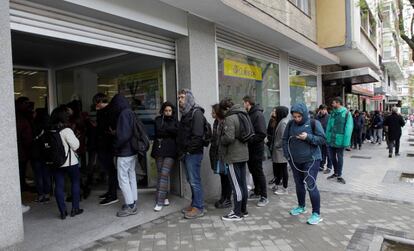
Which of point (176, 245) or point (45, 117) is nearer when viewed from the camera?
point (176, 245)

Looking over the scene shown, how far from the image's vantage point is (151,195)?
619 cm

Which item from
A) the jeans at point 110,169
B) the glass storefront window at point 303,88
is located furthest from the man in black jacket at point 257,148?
the glass storefront window at point 303,88

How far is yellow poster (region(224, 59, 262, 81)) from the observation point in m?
7.07

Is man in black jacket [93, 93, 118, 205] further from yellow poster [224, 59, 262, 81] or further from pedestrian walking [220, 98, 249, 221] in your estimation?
yellow poster [224, 59, 262, 81]

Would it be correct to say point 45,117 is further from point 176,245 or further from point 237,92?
point 237,92

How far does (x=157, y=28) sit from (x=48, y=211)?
3.45m

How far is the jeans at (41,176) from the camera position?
5889 mm

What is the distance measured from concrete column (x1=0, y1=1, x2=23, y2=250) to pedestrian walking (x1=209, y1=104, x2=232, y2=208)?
2.64m

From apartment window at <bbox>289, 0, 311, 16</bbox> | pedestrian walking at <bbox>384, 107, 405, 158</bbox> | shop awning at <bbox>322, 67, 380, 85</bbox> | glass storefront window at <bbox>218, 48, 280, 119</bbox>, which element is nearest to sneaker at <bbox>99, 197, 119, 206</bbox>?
glass storefront window at <bbox>218, 48, 280, 119</bbox>

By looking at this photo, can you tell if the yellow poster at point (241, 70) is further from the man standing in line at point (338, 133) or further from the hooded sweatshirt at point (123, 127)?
the hooded sweatshirt at point (123, 127)

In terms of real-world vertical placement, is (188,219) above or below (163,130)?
below

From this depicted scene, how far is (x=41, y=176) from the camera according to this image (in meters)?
5.91

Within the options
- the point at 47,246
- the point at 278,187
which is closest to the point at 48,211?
the point at 47,246

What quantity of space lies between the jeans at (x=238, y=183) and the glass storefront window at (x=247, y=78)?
7.76 ft
